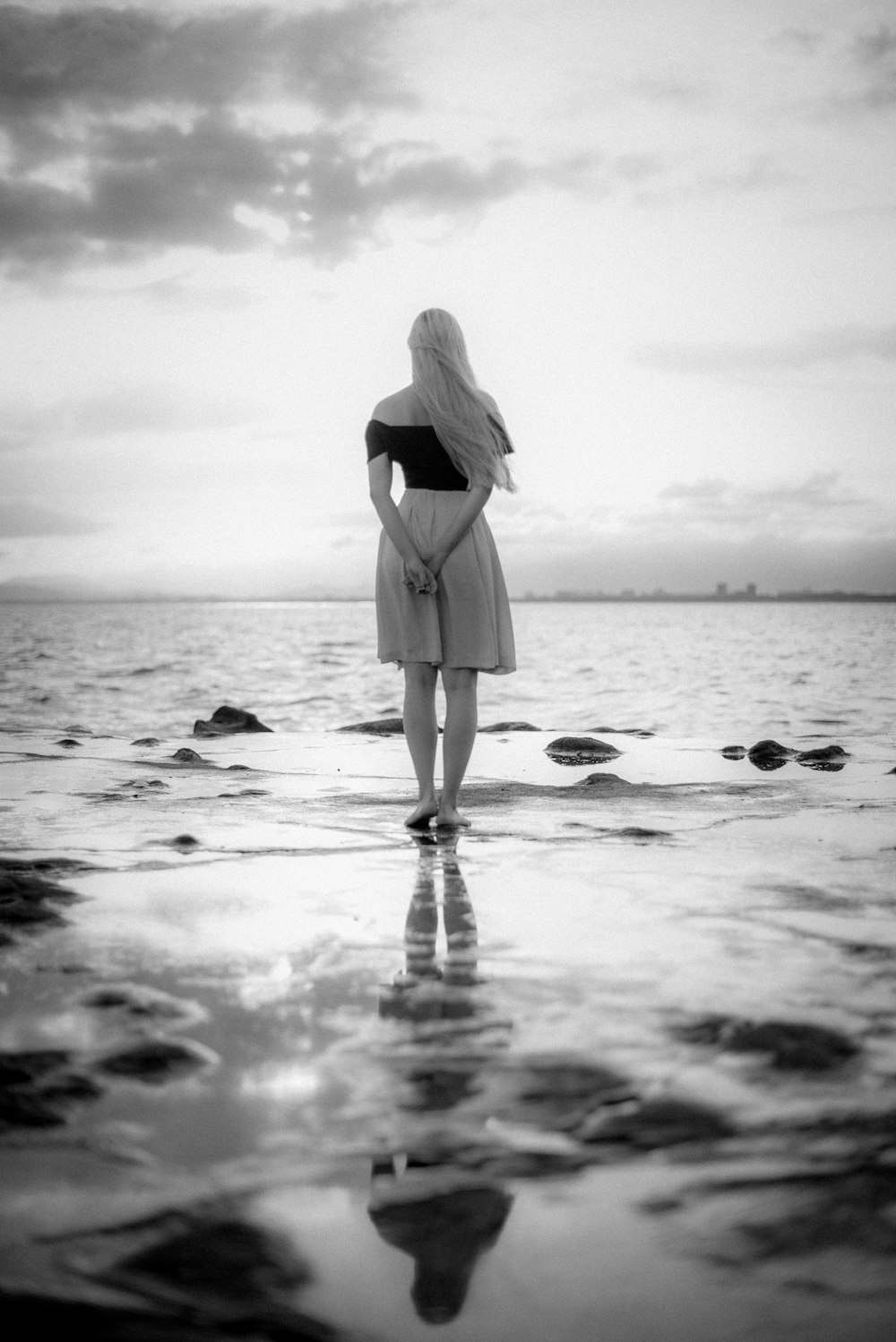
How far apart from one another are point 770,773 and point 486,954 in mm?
4869

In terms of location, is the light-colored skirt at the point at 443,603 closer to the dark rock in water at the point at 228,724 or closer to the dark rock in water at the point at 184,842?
the dark rock in water at the point at 184,842

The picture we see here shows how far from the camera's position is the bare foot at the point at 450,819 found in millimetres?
4855

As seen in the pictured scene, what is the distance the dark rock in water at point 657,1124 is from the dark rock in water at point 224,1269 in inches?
21.1

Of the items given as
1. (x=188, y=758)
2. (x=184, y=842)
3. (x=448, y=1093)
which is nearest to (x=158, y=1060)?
(x=448, y=1093)

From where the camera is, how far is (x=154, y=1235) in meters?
1.48

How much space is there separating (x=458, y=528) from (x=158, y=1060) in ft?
10.8

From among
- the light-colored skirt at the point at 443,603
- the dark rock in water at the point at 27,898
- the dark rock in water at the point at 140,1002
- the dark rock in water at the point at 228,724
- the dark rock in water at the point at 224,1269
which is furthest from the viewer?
the dark rock in water at the point at 228,724

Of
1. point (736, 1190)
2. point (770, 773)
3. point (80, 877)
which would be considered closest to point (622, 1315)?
point (736, 1190)

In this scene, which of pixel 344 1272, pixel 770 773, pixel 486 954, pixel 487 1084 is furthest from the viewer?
pixel 770 773

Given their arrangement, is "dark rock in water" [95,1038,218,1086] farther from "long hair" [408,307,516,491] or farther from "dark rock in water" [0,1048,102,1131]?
"long hair" [408,307,516,491]

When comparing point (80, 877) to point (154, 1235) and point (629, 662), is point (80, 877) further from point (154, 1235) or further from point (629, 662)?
point (629, 662)

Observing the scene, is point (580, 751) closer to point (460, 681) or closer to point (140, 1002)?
point (460, 681)

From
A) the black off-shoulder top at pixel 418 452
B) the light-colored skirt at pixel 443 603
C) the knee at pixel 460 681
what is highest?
the black off-shoulder top at pixel 418 452

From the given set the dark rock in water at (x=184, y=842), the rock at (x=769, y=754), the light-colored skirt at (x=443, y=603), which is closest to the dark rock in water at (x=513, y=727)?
the rock at (x=769, y=754)
